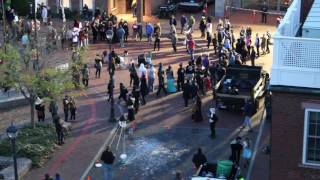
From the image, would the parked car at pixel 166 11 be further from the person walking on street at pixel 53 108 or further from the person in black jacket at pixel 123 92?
the person walking on street at pixel 53 108

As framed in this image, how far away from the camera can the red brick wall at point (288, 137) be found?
762 inches

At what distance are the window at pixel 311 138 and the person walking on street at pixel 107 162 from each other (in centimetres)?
789

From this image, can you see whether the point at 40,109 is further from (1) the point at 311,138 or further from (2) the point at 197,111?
(1) the point at 311,138

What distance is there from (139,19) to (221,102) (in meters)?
16.4

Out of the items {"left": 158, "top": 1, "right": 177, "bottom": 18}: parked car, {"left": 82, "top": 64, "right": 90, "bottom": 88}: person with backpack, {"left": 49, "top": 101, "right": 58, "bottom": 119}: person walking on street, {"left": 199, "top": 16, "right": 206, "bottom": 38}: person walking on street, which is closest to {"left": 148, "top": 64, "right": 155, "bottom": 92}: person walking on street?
{"left": 82, "top": 64, "right": 90, "bottom": 88}: person with backpack

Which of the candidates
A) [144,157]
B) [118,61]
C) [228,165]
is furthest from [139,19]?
[228,165]

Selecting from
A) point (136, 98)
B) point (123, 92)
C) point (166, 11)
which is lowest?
point (136, 98)

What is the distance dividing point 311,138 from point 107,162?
27.1ft

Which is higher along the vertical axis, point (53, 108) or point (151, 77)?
point (151, 77)

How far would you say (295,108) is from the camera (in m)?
19.3

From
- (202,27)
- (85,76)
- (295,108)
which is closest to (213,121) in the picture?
(85,76)

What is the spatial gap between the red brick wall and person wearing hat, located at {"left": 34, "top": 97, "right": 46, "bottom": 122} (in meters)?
13.2

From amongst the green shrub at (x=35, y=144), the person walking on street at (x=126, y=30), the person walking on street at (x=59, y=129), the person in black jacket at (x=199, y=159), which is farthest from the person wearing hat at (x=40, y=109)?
the person walking on street at (x=126, y=30)

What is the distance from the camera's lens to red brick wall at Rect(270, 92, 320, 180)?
19.3 metres
